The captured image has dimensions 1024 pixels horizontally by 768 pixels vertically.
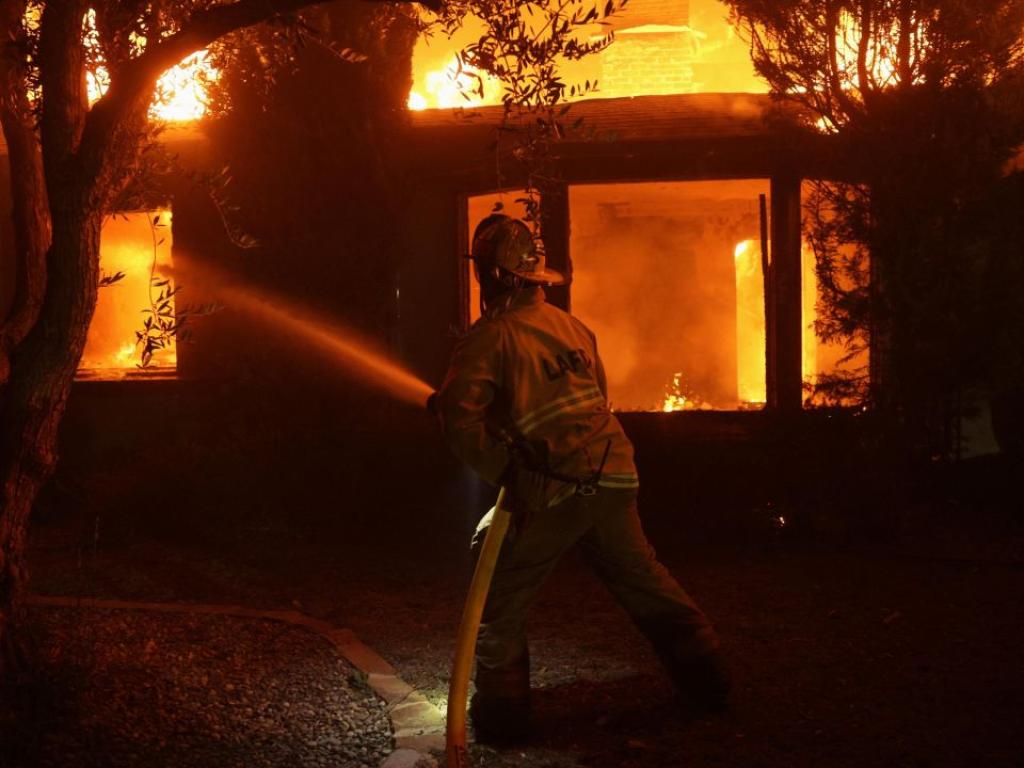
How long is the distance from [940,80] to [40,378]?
6.65m

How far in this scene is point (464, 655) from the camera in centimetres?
357

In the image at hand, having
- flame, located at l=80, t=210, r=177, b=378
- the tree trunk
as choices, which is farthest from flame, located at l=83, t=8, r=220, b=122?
flame, located at l=80, t=210, r=177, b=378

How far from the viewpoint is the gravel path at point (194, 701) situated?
3.95 meters

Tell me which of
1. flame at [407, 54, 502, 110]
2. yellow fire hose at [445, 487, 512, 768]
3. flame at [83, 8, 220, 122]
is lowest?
yellow fire hose at [445, 487, 512, 768]

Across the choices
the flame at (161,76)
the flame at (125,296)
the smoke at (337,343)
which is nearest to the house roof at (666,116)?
the smoke at (337,343)

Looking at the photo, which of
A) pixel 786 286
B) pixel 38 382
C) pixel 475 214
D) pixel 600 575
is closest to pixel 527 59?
pixel 600 575

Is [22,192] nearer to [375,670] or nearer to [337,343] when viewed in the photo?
[375,670]

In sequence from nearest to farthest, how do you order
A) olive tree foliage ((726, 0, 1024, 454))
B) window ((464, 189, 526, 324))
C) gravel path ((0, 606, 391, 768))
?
1. gravel path ((0, 606, 391, 768))
2. olive tree foliage ((726, 0, 1024, 454))
3. window ((464, 189, 526, 324))

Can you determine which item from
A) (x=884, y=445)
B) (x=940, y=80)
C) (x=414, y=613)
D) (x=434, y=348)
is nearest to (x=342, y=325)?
(x=434, y=348)

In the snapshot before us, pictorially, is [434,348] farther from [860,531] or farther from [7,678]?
[7,678]

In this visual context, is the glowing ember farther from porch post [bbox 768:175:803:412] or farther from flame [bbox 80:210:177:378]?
flame [bbox 80:210:177:378]

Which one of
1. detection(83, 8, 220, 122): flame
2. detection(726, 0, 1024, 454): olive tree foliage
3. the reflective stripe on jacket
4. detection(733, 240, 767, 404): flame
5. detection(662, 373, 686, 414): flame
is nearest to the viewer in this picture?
the reflective stripe on jacket

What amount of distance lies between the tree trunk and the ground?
26.8 inches

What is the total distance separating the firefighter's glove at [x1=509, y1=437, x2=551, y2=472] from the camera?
3.84m
